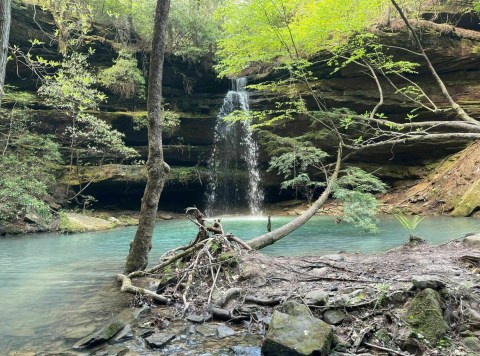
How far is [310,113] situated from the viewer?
9.92m

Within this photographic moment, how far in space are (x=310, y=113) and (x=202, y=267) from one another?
19.8 ft

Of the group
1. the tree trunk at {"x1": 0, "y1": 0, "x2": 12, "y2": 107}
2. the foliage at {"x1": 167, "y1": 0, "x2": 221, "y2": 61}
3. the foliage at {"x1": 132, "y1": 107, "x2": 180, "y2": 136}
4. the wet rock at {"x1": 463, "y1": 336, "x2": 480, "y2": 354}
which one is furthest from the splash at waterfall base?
the foliage at {"x1": 167, "y1": 0, "x2": 221, "y2": 61}

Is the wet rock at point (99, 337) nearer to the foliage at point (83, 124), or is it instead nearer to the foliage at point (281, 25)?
the foliage at point (281, 25)

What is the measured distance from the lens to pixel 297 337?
3256 mm

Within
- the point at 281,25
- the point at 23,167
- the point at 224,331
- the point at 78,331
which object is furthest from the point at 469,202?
the point at 23,167

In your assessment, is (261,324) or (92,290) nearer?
(261,324)

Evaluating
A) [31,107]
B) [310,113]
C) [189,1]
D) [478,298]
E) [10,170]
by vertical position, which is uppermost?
[189,1]

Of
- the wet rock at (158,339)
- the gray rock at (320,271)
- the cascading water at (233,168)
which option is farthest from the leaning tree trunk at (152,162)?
the cascading water at (233,168)

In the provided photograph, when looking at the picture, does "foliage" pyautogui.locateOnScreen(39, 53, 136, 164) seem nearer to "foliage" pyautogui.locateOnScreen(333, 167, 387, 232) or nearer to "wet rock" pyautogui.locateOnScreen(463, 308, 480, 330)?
"foliage" pyautogui.locateOnScreen(333, 167, 387, 232)

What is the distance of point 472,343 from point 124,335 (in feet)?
11.2

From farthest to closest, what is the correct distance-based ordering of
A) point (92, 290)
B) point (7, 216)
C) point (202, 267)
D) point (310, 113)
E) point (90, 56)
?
point (90, 56) < point (7, 216) < point (310, 113) < point (92, 290) < point (202, 267)

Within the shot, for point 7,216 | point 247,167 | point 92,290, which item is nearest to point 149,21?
point 247,167

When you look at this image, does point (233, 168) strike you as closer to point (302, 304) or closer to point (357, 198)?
point (357, 198)

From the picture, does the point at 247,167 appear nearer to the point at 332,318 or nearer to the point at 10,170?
the point at 10,170
